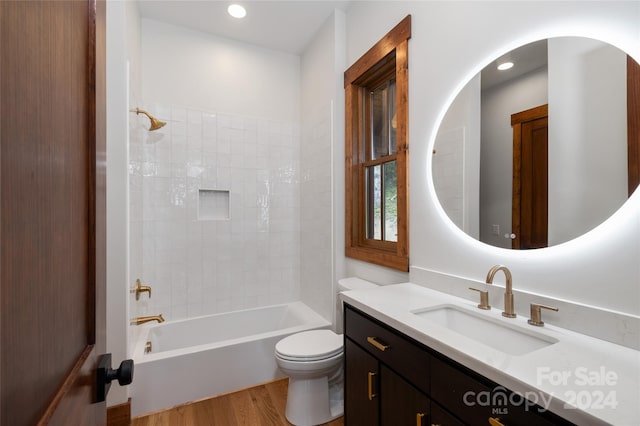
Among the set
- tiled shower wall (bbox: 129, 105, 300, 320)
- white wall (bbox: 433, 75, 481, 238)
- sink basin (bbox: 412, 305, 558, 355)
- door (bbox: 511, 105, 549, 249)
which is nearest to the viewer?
sink basin (bbox: 412, 305, 558, 355)

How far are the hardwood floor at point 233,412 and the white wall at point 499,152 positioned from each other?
148 centimetres

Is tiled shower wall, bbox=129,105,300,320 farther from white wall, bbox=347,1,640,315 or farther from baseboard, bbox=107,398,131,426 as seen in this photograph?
white wall, bbox=347,1,640,315

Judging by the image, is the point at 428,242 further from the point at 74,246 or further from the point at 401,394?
the point at 74,246

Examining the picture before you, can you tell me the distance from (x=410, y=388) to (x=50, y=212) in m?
1.13

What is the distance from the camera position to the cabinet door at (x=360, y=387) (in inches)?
48.9

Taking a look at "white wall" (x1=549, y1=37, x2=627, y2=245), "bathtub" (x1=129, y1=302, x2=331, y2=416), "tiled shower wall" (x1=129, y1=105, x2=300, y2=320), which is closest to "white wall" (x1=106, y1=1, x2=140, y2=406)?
"bathtub" (x1=129, y1=302, x2=331, y2=416)

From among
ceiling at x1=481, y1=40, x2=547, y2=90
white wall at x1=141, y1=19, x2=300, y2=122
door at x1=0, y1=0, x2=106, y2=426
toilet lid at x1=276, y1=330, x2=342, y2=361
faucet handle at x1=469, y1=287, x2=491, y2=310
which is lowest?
toilet lid at x1=276, y1=330, x2=342, y2=361

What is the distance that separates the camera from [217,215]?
110 inches

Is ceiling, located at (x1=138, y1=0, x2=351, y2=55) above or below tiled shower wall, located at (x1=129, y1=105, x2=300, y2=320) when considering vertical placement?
above

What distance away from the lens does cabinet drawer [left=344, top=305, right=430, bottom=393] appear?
1.00m

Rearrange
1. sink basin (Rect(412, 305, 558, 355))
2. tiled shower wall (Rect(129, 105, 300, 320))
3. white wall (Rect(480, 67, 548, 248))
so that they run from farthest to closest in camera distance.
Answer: tiled shower wall (Rect(129, 105, 300, 320)), white wall (Rect(480, 67, 548, 248)), sink basin (Rect(412, 305, 558, 355))

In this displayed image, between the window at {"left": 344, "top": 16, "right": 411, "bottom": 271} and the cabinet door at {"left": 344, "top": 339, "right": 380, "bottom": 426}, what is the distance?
642 millimetres

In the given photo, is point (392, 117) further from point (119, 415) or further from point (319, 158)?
point (119, 415)

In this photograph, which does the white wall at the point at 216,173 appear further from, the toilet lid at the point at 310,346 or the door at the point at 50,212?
the door at the point at 50,212
